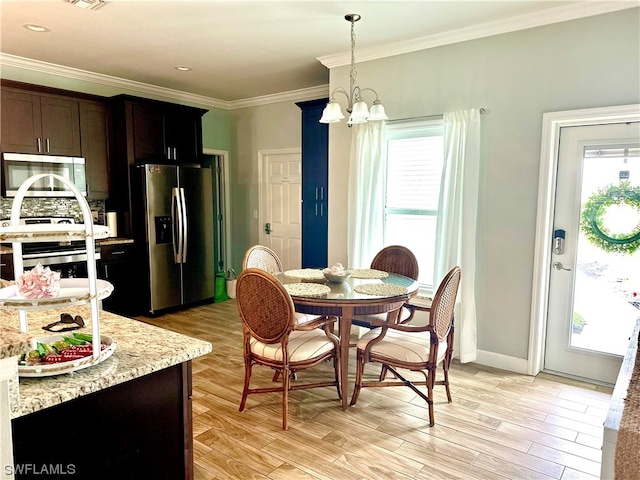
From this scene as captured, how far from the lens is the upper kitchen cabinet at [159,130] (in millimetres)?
4723

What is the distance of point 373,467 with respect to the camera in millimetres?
2232

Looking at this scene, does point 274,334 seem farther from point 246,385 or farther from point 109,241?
point 109,241

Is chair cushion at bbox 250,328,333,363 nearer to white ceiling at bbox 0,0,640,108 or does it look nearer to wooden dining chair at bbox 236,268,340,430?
wooden dining chair at bbox 236,268,340,430

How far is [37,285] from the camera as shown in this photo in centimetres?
121

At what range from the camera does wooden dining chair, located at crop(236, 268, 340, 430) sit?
2.48m

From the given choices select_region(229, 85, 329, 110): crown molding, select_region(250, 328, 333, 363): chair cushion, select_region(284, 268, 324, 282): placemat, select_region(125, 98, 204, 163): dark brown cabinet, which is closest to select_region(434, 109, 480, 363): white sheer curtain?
select_region(284, 268, 324, 282): placemat

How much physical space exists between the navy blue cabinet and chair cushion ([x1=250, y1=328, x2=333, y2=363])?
6.91ft

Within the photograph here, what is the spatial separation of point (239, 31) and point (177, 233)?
247 cm

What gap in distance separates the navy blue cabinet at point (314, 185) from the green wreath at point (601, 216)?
8.33ft

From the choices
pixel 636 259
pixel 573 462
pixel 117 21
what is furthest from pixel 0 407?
pixel 636 259

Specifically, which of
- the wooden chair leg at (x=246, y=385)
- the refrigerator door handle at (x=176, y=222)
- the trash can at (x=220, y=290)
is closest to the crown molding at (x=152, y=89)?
the refrigerator door handle at (x=176, y=222)

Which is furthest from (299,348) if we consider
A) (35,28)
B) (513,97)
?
(35,28)

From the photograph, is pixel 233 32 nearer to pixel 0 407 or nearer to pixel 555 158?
pixel 555 158

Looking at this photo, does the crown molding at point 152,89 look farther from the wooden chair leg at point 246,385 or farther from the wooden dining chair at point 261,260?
the wooden chair leg at point 246,385
